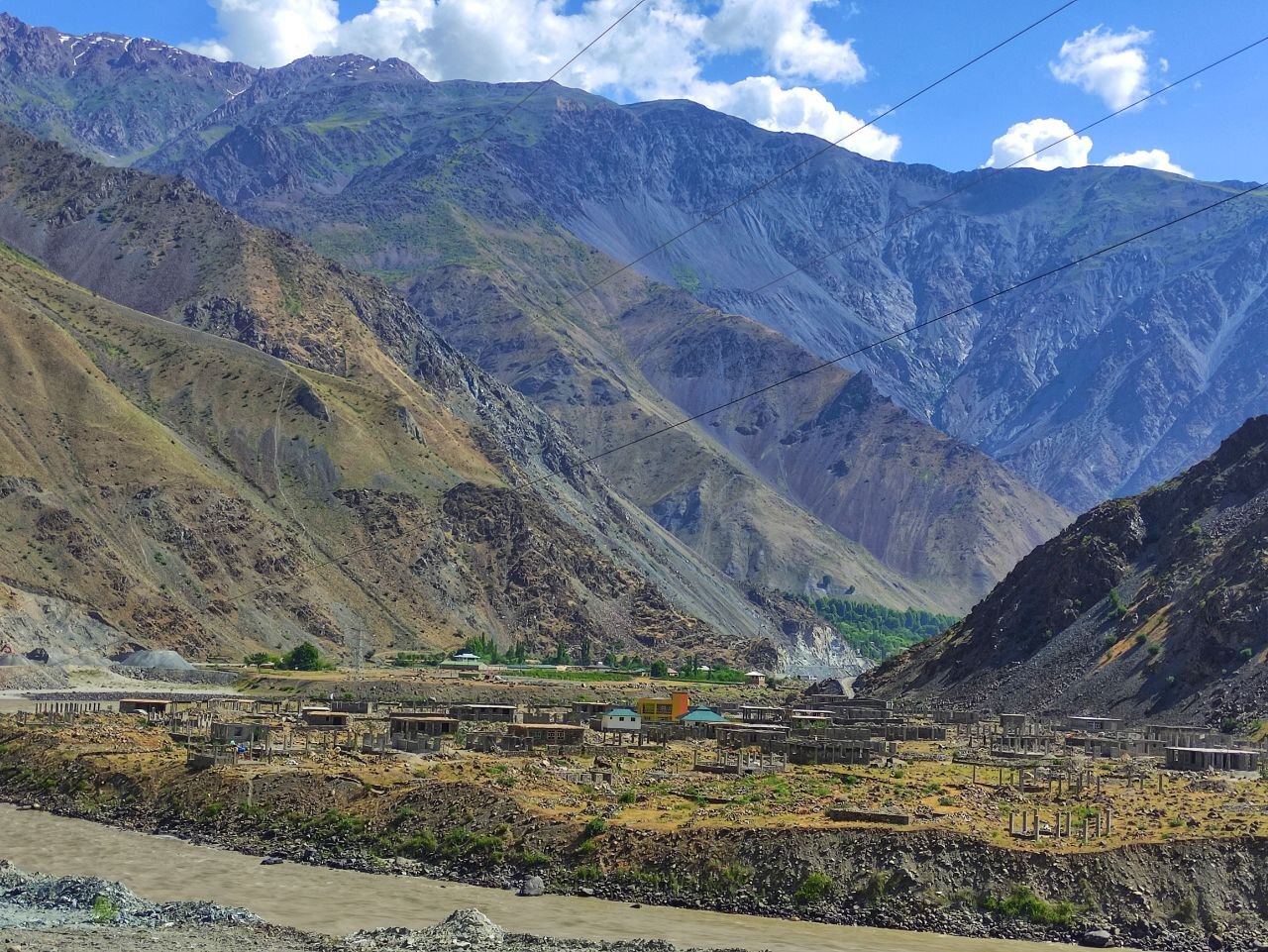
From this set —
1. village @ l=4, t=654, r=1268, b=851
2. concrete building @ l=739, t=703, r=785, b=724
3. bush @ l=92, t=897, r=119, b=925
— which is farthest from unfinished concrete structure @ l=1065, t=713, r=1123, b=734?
bush @ l=92, t=897, r=119, b=925

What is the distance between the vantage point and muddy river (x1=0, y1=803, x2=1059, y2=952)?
4959cm

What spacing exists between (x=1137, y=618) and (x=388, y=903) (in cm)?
9587

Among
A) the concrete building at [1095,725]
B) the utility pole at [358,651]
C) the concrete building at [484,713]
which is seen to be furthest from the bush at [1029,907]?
the utility pole at [358,651]

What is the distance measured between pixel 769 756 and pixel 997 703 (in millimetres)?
56798

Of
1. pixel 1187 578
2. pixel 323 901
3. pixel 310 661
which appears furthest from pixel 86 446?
pixel 323 901

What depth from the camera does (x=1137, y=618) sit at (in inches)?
5394

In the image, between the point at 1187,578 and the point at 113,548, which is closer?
the point at 1187,578

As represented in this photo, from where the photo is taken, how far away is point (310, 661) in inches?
6570

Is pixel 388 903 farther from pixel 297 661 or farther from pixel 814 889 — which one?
pixel 297 661

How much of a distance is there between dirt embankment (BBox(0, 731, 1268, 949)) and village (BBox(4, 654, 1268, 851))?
1601mm

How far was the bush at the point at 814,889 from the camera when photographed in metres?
53.1

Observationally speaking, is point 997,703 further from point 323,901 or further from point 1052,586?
point 323,901

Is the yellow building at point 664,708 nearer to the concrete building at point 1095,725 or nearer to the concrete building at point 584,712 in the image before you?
the concrete building at point 584,712

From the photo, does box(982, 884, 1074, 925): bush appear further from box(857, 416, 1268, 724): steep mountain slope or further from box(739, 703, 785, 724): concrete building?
box(857, 416, 1268, 724): steep mountain slope
